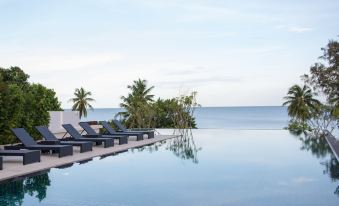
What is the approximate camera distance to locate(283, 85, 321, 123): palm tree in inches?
1378

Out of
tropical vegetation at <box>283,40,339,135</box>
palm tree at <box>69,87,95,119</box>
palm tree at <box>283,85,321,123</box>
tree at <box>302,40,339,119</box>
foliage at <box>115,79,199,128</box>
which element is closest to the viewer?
tree at <box>302,40,339,119</box>

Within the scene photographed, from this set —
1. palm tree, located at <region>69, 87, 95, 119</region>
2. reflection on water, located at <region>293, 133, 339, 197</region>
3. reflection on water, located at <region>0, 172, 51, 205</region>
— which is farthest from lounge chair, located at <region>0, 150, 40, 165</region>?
palm tree, located at <region>69, 87, 95, 119</region>

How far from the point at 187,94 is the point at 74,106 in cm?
2452

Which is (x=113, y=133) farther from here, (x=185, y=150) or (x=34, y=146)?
(x=34, y=146)

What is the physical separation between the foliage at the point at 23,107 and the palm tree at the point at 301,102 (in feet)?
64.6

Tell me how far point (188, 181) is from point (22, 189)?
10.6ft

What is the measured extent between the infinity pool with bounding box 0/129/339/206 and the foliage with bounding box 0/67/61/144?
15.4ft

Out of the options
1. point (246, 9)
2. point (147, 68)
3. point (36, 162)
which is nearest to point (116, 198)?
point (36, 162)

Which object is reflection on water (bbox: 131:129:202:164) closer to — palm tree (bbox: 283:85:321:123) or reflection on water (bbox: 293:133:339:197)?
reflection on water (bbox: 293:133:339:197)

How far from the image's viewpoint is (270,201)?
756 cm

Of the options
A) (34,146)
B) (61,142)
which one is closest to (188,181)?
(34,146)

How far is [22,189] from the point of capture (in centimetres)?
852

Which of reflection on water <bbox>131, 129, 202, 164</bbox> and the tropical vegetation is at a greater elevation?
the tropical vegetation

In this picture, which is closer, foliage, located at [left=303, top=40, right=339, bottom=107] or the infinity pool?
the infinity pool
